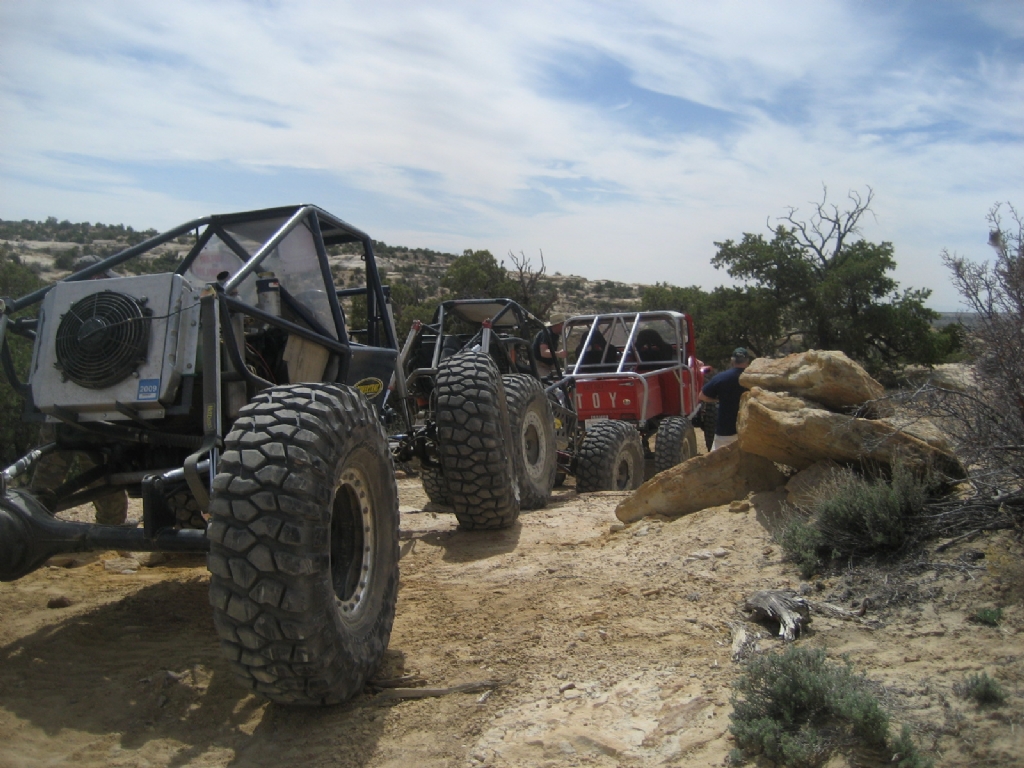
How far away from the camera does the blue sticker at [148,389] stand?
3879 mm

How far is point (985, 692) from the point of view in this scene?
9.33 feet

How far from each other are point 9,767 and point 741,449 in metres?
4.61

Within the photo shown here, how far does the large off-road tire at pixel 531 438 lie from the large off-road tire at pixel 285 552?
3.60 metres

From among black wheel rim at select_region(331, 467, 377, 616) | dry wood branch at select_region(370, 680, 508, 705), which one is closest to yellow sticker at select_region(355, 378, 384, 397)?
black wheel rim at select_region(331, 467, 377, 616)

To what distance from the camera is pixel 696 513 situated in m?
5.96

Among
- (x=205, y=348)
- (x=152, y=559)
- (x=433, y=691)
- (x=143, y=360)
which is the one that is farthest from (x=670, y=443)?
(x=143, y=360)

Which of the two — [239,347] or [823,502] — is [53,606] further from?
[823,502]

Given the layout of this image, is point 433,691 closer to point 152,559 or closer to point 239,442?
point 239,442

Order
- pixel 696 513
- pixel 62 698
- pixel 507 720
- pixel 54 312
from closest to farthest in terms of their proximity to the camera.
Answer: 1. pixel 507 720
2. pixel 62 698
3. pixel 54 312
4. pixel 696 513

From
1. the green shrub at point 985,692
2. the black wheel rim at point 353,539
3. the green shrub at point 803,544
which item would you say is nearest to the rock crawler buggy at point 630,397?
the green shrub at point 803,544

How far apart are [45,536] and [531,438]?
4.76 metres

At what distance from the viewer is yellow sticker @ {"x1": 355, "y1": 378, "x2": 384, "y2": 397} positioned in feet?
18.2

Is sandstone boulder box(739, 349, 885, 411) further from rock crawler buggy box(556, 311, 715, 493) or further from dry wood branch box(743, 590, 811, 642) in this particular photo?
rock crawler buggy box(556, 311, 715, 493)

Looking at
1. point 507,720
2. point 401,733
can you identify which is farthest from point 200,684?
point 507,720
